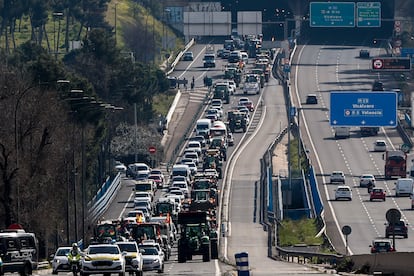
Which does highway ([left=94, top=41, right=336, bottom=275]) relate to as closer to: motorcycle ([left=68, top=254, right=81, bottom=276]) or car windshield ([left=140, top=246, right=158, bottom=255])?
car windshield ([left=140, top=246, right=158, bottom=255])

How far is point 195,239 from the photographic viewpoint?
3263 inches

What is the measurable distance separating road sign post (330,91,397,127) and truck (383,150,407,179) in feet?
60.4

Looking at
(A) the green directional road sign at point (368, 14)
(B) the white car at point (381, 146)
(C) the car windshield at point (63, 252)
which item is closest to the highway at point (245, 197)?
(C) the car windshield at point (63, 252)

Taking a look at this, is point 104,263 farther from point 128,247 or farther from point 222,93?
point 222,93

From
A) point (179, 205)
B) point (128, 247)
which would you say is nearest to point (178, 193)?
point (179, 205)

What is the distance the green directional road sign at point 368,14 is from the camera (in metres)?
145

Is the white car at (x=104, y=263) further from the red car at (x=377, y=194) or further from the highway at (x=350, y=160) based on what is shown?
the red car at (x=377, y=194)

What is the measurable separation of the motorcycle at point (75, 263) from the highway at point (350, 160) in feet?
94.9

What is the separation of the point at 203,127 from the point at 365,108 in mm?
43258

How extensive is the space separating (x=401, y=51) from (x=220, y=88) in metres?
19.9

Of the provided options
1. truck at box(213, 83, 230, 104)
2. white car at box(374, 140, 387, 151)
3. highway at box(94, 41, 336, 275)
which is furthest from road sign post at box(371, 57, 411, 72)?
truck at box(213, 83, 230, 104)

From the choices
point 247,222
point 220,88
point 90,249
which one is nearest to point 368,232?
point 247,222

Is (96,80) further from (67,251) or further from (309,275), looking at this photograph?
(309,275)

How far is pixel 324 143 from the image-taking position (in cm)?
15725
